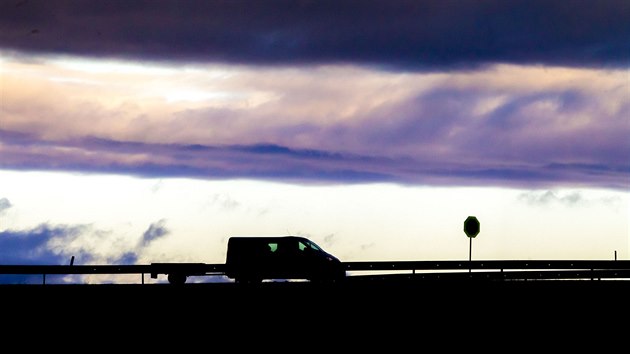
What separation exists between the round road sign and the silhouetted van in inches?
200

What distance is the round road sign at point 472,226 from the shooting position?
43031 millimetres

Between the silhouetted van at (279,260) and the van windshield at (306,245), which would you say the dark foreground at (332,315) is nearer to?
the silhouetted van at (279,260)

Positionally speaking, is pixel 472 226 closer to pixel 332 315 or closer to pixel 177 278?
pixel 177 278

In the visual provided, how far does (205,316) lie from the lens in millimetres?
21469

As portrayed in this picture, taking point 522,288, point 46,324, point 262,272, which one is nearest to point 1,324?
point 46,324

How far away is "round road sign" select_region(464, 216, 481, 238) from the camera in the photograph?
141 feet

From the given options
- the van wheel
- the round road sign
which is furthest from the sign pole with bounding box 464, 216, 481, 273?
the van wheel

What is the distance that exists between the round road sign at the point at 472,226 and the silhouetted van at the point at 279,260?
509 centimetres

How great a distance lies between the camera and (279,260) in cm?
4159

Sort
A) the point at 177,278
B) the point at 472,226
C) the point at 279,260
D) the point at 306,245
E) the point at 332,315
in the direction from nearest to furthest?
the point at 332,315, the point at 306,245, the point at 177,278, the point at 279,260, the point at 472,226

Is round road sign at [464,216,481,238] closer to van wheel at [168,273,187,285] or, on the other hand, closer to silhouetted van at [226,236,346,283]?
silhouetted van at [226,236,346,283]

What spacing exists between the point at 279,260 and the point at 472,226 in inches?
280

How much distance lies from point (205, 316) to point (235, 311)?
1402mm

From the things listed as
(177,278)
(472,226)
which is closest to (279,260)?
(177,278)
